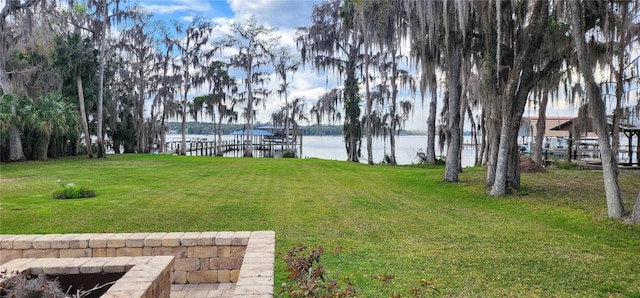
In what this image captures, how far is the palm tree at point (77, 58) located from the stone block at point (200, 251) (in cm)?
2053

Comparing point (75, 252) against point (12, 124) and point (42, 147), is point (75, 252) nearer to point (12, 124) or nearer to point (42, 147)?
point (12, 124)

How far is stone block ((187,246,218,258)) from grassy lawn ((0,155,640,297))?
67cm

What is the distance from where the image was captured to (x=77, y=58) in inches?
828

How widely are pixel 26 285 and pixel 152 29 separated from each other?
27.6 m

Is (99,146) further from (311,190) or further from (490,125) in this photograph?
(490,125)

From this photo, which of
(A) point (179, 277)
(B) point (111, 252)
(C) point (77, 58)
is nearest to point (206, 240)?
(A) point (179, 277)

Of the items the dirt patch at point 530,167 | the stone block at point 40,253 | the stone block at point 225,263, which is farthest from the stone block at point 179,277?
the dirt patch at point 530,167

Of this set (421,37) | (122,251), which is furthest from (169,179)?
(122,251)

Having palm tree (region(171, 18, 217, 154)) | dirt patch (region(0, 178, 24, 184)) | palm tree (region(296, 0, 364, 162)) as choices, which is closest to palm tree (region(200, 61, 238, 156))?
palm tree (region(171, 18, 217, 154))

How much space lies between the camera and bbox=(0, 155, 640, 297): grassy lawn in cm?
401

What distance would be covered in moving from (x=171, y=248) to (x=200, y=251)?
26 centimetres

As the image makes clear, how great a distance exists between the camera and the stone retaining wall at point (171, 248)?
381cm

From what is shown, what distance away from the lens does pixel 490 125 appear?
402 inches

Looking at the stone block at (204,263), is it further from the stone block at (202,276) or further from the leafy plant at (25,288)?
the leafy plant at (25,288)
